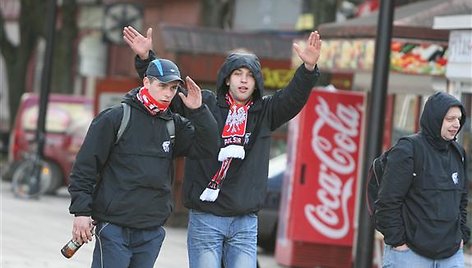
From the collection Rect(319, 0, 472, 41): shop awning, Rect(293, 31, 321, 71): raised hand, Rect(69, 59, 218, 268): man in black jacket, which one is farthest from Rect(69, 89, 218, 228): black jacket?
Rect(319, 0, 472, 41): shop awning

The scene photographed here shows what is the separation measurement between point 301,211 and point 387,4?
3377 millimetres

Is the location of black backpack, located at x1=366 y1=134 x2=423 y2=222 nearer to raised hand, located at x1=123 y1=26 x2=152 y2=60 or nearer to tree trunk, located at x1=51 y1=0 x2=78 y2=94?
raised hand, located at x1=123 y1=26 x2=152 y2=60

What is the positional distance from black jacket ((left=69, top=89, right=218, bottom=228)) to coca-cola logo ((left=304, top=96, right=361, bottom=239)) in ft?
24.8

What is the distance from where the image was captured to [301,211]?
14.6 meters

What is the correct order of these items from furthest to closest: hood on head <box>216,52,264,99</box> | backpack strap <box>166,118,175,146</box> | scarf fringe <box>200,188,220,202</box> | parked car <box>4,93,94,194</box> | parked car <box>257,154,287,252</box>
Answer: parked car <box>4,93,94,194</box>, parked car <box>257,154,287,252</box>, hood on head <box>216,52,264,99</box>, scarf fringe <box>200,188,220,202</box>, backpack strap <box>166,118,175,146</box>

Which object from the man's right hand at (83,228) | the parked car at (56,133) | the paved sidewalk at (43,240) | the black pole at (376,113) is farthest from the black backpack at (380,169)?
the parked car at (56,133)

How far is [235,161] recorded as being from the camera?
7.54m

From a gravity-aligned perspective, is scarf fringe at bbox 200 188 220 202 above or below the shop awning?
below

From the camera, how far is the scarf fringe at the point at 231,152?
7.46 metres

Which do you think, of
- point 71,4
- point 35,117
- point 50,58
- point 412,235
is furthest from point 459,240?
point 71,4

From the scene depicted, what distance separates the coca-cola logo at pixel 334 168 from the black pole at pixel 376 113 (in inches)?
91.8

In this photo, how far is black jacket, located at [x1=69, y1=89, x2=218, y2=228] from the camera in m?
6.90

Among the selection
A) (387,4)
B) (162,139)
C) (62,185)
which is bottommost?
(62,185)

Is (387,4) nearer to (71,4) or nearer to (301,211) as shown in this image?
(301,211)
